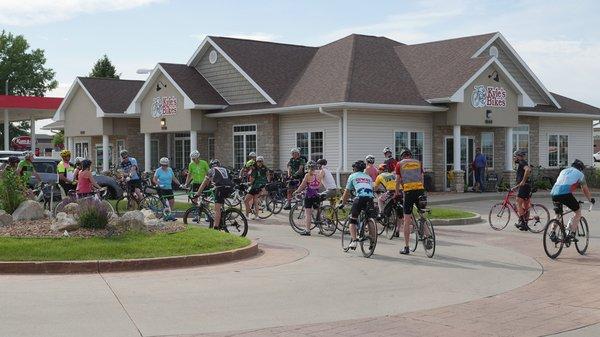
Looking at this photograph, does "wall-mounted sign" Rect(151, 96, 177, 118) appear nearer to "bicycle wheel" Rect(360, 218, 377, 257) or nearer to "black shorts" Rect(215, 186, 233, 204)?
"black shorts" Rect(215, 186, 233, 204)

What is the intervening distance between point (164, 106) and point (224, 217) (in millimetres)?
18500

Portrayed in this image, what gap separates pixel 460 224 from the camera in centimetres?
1917

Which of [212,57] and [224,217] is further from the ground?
[212,57]

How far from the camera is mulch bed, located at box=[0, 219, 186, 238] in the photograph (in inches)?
504

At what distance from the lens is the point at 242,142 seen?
31.4 meters

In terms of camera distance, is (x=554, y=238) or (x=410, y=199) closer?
(x=554, y=238)

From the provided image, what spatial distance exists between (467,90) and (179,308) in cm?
2233

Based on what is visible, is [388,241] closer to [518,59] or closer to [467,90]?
[467,90]

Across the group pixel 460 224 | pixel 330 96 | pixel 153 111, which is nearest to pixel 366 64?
pixel 330 96

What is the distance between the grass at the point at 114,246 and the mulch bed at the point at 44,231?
316 mm

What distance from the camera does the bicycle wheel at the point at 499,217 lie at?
1777 centimetres

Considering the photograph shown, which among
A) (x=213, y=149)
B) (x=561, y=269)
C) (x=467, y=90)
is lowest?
(x=561, y=269)

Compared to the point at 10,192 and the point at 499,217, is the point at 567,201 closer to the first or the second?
the point at 499,217

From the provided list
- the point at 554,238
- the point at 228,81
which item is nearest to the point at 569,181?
the point at 554,238
